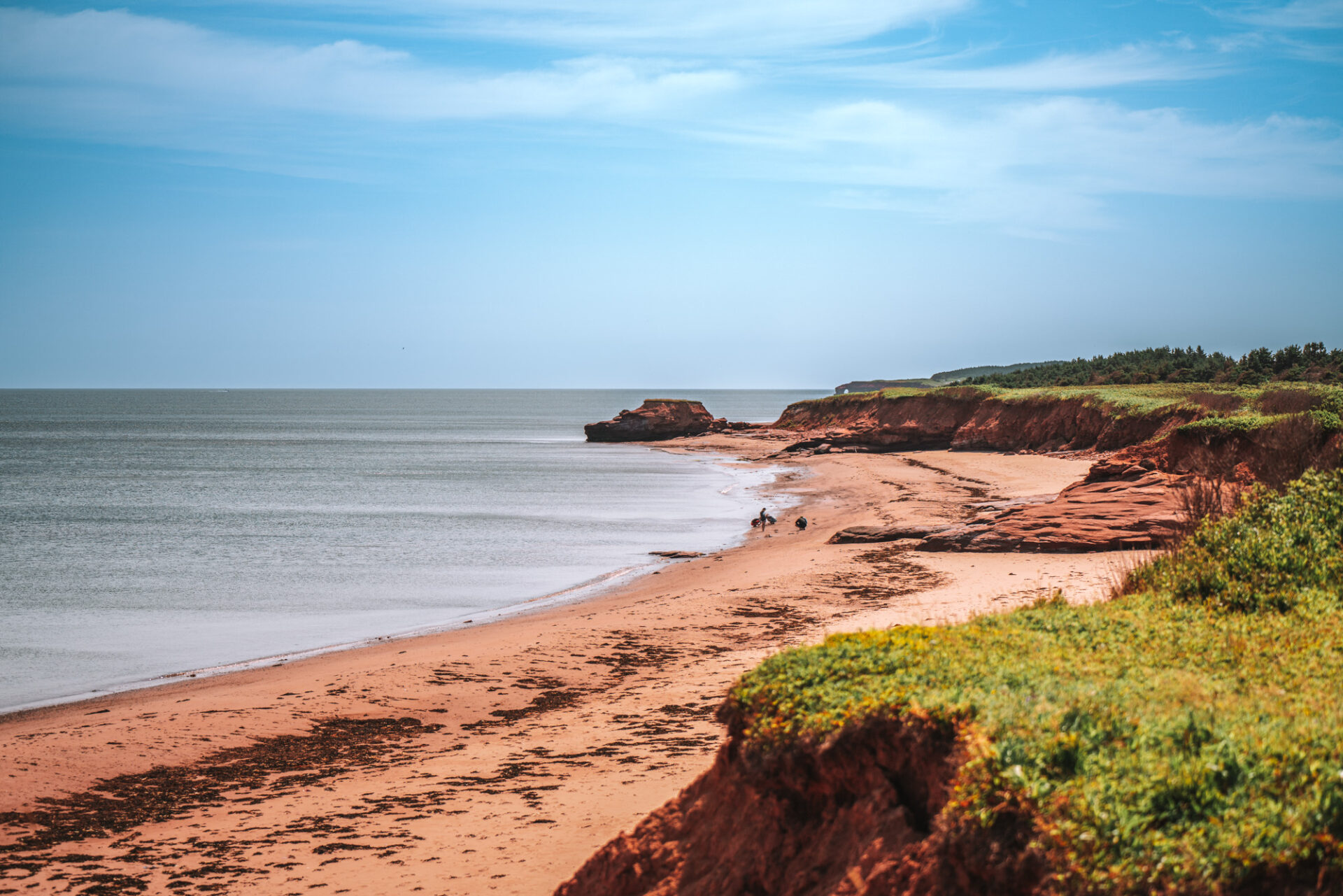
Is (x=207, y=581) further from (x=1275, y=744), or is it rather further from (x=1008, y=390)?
(x=1008, y=390)

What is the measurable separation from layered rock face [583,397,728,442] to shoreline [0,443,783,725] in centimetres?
6206

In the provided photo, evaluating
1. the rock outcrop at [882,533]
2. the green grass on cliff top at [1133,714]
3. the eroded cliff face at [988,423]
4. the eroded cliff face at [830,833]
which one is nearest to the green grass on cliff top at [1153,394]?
the eroded cliff face at [988,423]

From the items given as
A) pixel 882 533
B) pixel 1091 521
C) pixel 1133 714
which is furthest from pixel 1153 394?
pixel 1133 714

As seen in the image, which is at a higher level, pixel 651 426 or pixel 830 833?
pixel 651 426

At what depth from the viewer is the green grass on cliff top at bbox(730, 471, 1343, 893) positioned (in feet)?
10.0

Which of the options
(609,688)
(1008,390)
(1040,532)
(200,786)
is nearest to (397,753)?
(200,786)

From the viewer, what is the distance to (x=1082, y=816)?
3.29 metres

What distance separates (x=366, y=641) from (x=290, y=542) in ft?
43.9

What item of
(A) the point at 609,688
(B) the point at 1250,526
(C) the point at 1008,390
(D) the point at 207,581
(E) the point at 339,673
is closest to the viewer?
(B) the point at 1250,526

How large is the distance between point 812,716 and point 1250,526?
18.7ft

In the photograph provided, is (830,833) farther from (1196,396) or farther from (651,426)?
(651,426)

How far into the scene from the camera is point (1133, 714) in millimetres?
3762

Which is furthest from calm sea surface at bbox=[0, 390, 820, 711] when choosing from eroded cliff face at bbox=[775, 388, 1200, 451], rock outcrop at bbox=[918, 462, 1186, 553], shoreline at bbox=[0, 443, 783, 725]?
eroded cliff face at bbox=[775, 388, 1200, 451]

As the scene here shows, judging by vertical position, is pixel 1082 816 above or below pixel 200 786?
above
